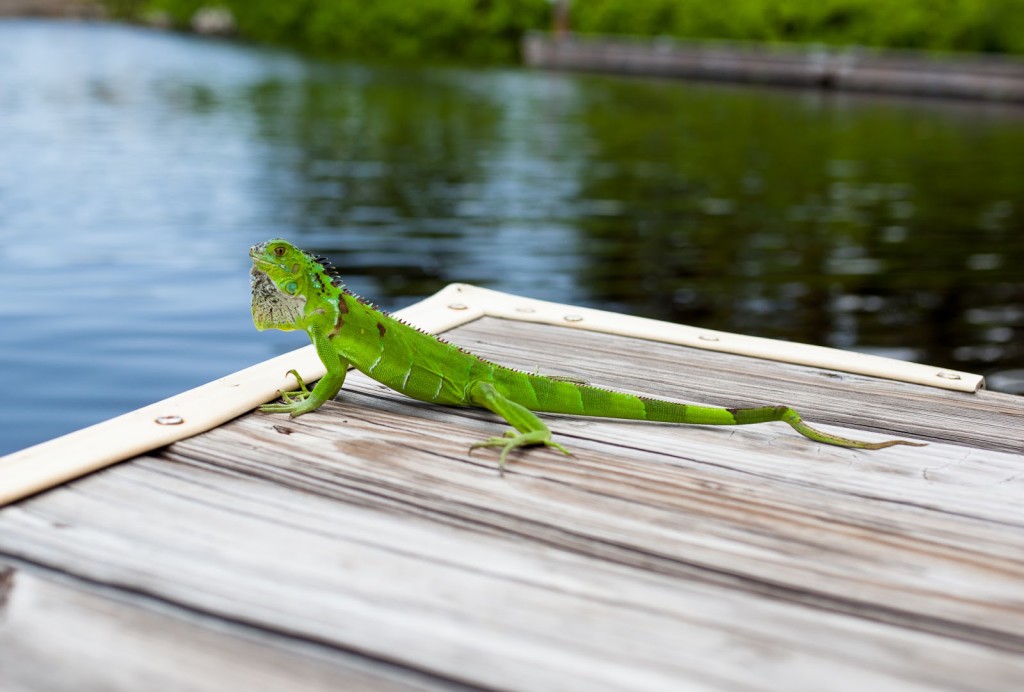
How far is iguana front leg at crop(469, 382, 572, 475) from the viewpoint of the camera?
2674 mm

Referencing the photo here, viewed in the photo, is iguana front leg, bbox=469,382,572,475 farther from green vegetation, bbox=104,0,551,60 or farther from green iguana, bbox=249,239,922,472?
green vegetation, bbox=104,0,551,60

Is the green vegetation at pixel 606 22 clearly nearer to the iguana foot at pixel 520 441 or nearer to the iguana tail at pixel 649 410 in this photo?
the iguana tail at pixel 649 410

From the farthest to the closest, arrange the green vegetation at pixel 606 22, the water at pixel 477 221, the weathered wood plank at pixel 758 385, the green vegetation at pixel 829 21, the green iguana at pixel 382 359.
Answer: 1. the green vegetation at pixel 606 22
2. the green vegetation at pixel 829 21
3. the water at pixel 477 221
4. the weathered wood plank at pixel 758 385
5. the green iguana at pixel 382 359

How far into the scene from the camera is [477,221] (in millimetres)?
13680

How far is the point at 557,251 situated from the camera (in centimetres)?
1195

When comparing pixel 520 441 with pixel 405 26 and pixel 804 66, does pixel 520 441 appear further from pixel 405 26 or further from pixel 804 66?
pixel 405 26

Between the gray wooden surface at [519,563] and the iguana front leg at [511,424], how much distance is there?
0.12ft

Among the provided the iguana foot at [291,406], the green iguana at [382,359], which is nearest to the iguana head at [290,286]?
the green iguana at [382,359]

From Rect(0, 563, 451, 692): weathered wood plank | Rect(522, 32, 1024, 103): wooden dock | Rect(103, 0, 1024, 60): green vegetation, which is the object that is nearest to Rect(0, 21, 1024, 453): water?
Rect(0, 563, 451, 692): weathered wood plank

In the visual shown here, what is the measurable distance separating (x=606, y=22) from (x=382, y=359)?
59.8m

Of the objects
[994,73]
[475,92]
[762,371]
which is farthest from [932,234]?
[994,73]

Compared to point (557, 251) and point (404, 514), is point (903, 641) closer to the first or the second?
point (404, 514)

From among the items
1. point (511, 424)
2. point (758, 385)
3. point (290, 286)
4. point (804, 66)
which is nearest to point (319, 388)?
point (290, 286)

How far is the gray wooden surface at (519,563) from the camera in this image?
1.74 m
